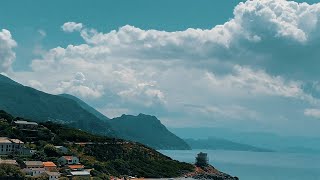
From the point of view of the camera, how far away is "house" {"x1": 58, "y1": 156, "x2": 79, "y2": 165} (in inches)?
3510

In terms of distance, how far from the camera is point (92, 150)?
10712 centimetres

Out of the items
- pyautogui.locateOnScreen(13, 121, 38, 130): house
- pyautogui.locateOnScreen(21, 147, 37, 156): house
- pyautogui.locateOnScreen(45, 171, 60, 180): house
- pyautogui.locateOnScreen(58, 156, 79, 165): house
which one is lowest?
pyautogui.locateOnScreen(45, 171, 60, 180): house

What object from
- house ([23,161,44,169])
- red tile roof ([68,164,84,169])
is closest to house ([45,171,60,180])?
house ([23,161,44,169])

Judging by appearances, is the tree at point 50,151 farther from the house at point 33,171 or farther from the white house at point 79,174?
the house at point 33,171

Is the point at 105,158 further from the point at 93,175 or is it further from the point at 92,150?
the point at 93,175

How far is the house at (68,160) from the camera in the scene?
89150mm

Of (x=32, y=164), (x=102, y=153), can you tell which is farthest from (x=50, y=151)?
(x=102, y=153)

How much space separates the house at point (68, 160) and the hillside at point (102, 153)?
1244 millimetres

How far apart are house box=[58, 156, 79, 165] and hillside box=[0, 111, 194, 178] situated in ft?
4.08

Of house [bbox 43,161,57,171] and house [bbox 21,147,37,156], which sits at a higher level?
house [bbox 21,147,37,156]

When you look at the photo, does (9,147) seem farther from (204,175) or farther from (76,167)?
(204,175)

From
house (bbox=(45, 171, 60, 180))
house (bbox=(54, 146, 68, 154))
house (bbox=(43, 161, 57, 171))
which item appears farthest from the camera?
house (bbox=(54, 146, 68, 154))

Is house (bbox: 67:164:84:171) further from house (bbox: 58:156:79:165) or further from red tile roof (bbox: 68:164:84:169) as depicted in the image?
house (bbox: 58:156:79:165)

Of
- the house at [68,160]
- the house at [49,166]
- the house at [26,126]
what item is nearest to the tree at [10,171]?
the house at [49,166]
